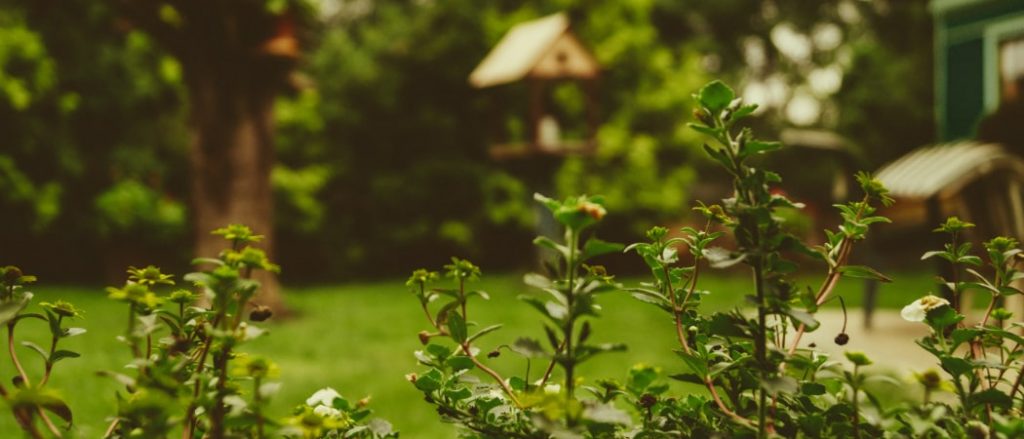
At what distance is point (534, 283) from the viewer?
1073mm

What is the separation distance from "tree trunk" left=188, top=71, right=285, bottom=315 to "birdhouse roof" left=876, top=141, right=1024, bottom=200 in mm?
5239

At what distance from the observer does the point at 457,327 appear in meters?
1.23

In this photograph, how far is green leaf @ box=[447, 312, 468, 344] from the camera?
3.98 feet

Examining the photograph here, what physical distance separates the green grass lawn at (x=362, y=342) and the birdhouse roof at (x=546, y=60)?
2584 mm

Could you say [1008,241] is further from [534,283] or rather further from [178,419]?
[178,419]

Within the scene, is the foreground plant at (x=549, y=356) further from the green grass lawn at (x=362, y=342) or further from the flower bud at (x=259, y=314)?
the green grass lawn at (x=362, y=342)

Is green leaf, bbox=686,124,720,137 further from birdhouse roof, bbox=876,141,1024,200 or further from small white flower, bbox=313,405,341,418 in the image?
birdhouse roof, bbox=876,141,1024,200

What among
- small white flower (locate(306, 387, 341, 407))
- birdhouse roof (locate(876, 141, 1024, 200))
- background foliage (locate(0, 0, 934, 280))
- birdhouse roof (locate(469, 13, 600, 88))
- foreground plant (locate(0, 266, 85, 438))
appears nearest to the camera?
foreground plant (locate(0, 266, 85, 438))

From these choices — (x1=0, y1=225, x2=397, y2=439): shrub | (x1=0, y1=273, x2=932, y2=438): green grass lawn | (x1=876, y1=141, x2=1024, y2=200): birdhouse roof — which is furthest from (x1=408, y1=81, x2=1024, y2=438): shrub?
(x1=876, y1=141, x2=1024, y2=200): birdhouse roof

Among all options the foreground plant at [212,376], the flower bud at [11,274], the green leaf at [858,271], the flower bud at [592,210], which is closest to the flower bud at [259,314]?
the foreground plant at [212,376]

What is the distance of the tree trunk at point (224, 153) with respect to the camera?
7.39 metres

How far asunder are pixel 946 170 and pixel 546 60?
183 inches

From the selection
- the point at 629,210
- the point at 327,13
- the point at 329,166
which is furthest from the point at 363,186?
the point at 327,13

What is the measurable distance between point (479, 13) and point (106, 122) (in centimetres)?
574
